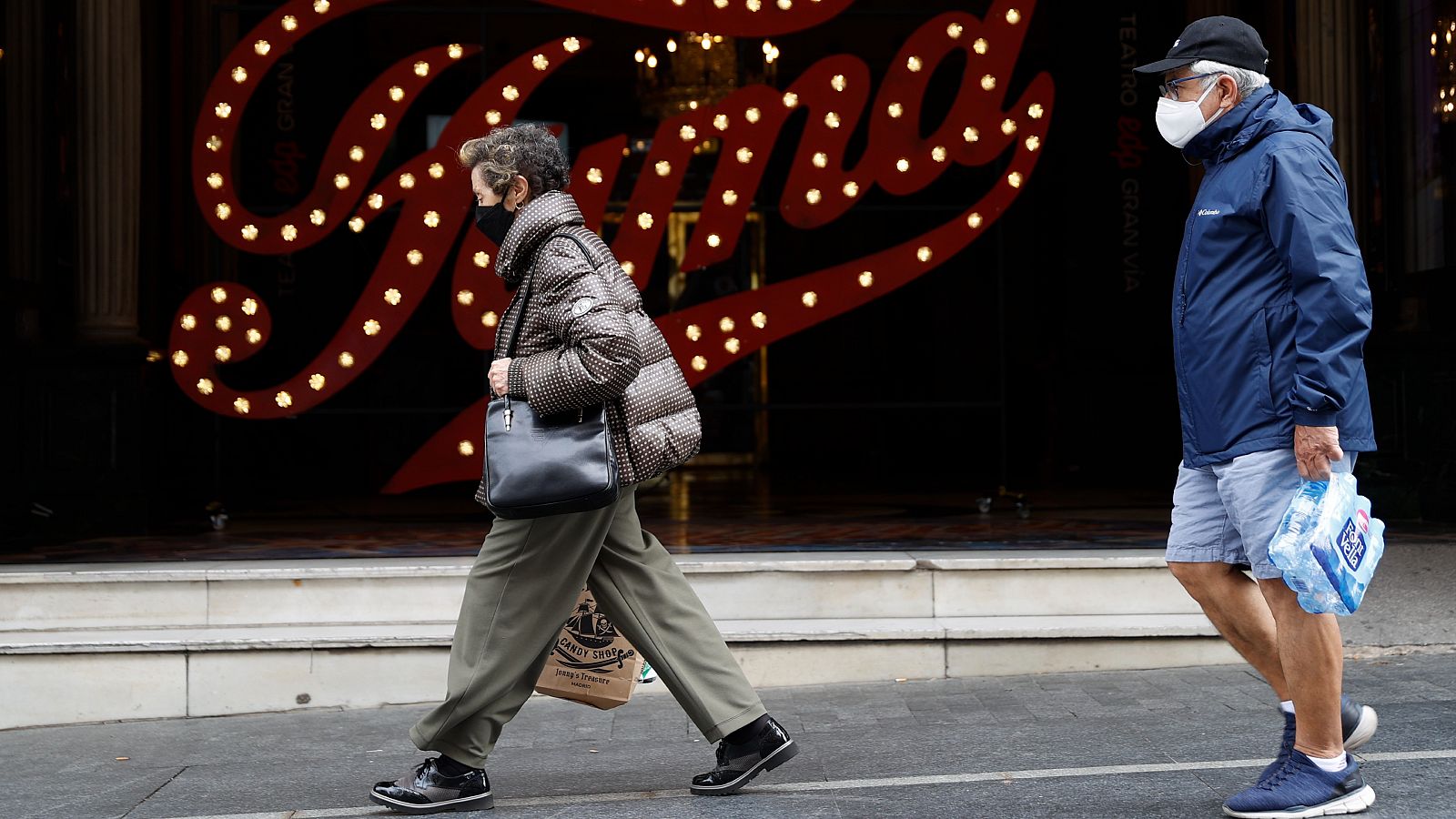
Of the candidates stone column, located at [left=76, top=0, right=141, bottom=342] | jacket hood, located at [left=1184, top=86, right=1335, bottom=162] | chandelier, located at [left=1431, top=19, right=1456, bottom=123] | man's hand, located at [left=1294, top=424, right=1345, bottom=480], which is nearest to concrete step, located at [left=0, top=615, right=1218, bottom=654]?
man's hand, located at [left=1294, top=424, right=1345, bottom=480]

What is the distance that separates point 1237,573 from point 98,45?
767 cm

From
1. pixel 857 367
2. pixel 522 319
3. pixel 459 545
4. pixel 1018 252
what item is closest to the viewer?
pixel 522 319

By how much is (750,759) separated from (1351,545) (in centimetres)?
168

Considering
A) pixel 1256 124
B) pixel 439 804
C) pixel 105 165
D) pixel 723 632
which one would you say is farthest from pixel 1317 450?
pixel 105 165

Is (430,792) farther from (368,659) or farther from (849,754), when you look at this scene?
(368,659)

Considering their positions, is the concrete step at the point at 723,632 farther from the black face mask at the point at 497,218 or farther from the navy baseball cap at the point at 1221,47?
the navy baseball cap at the point at 1221,47

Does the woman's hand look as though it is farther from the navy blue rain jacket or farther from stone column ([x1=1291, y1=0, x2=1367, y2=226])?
stone column ([x1=1291, y1=0, x2=1367, y2=226])

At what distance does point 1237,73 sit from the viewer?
370 centimetres

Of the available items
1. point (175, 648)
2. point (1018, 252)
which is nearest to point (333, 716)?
point (175, 648)

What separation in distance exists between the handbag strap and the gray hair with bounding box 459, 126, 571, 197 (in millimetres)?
181

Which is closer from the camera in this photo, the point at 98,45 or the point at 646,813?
the point at 646,813

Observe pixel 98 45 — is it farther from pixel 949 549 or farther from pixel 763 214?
pixel 763 214

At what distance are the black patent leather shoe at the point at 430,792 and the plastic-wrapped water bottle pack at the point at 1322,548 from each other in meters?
2.19

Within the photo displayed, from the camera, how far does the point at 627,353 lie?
3877mm
